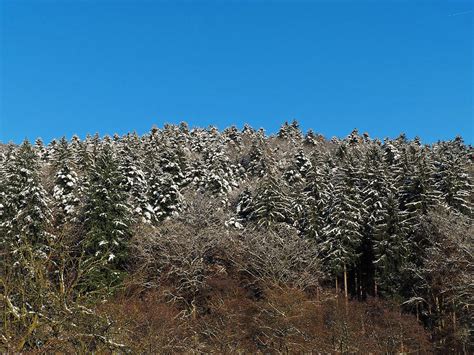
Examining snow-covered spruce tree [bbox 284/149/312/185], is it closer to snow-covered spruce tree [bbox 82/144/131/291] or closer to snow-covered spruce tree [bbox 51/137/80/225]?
snow-covered spruce tree [bbox 82/144/131/291]

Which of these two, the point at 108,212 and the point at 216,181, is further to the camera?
the point at 216,181

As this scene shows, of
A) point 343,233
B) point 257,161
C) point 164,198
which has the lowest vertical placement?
point 343,233

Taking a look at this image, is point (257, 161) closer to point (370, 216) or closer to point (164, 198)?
point (164, 198)

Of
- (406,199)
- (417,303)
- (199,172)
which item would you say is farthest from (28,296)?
(199,172)

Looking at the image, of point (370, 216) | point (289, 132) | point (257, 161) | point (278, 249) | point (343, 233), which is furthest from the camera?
point (289, 132)

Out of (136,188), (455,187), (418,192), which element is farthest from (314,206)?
(136,188)

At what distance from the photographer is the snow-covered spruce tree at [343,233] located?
51.7 meters

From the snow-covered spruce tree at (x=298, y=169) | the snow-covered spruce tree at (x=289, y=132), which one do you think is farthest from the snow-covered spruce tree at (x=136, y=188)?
the snow-covered spruce tree at (x=289, y=132)

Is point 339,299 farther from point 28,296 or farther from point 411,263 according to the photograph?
point 28,296

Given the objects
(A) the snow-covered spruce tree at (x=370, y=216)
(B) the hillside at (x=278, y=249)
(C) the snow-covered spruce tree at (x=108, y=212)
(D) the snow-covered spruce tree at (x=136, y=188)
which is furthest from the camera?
(A) the snow-covered spruce tree at (x=370, y=216)

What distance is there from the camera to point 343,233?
2051 inches

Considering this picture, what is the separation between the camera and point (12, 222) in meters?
46.9

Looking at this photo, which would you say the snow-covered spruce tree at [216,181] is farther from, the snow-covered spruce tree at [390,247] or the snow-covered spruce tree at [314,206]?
the snow-covered spruce tree at [390,247]

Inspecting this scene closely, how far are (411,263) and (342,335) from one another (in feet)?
50.4
